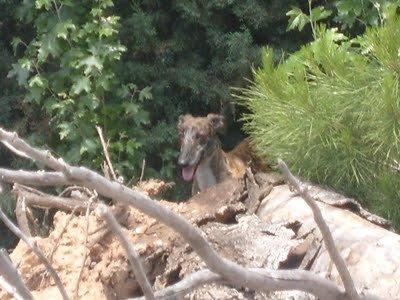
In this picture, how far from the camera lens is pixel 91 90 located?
580 centimetres

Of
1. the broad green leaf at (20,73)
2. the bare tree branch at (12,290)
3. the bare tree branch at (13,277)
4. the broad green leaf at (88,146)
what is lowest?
the broad green leaf at (88,146)

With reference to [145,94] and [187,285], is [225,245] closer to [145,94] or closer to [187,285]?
[187,285]

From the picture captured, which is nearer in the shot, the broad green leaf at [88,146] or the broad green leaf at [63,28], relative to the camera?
the broad green leaf at [63,28]

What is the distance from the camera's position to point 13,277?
1.97m

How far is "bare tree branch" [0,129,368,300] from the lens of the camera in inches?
76.3

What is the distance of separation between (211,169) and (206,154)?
8 centimetres

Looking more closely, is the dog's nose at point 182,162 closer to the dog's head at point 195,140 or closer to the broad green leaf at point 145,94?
the dog's head at point 195,140

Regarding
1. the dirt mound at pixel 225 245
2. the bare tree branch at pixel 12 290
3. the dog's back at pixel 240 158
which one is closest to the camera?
the bare tree branch at pixel 12 290

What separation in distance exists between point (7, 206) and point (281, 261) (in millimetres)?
2682

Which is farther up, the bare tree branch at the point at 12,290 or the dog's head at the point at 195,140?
the bare tree branch at the point at 12,290

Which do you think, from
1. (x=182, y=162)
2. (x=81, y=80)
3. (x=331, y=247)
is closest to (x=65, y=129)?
(x=81, y=80)

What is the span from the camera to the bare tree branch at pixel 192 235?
1938 mm

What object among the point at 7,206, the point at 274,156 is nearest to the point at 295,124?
the point at 274,156

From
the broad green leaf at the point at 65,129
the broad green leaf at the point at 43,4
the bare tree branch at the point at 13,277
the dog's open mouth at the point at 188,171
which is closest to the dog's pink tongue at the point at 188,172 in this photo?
the dog's open mouth at the point at 188,171
